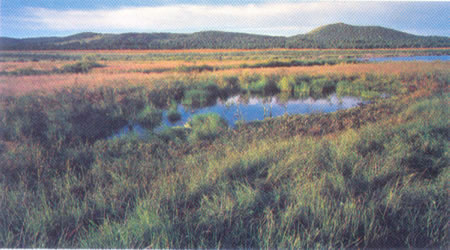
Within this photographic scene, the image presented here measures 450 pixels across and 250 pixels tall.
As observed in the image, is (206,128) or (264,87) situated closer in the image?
(206,128)

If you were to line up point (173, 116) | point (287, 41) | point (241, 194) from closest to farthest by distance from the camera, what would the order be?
point (241, 194), point (173, 116), point (287, 41)

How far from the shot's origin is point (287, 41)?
26.1m

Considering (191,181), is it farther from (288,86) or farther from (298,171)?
(288,86)

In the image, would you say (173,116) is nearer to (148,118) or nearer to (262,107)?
(148,118)

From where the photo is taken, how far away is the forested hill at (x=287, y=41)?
53.5 ft

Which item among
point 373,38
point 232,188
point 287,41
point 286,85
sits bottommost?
point 232,188

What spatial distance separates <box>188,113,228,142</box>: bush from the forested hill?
685 cm

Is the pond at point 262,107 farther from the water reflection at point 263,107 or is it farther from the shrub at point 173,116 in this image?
the shrub at point 173,116

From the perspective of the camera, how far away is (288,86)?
13938 mm

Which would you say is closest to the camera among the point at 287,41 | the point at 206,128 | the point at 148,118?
the point at 206,128

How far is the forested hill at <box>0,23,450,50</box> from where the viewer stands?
53.5 feet

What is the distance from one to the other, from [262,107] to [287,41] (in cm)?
1799

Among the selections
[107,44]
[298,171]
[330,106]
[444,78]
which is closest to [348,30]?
[444,78]

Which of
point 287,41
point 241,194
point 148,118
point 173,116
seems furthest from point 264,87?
point 287,41
